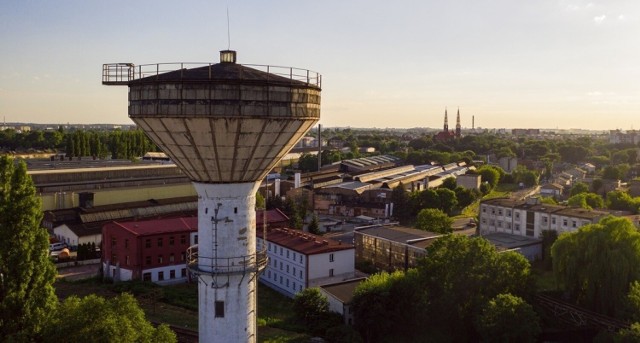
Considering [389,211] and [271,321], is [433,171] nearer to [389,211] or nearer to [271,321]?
[389,211]

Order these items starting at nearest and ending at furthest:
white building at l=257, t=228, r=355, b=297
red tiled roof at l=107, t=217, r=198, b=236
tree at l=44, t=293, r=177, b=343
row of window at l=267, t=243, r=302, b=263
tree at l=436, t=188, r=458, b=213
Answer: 1. tree at l=44, t=293, r=177, b=343
2. white building at l=257, t=228, r=355, b=297
3. row of window at l=267, t=243, r=302, b=263
4. red tiled roof at l=107, t=217, r=198, b=236
5. tree at l=436, t=188, r=458, b=213

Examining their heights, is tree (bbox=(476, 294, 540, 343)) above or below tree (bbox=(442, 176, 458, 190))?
below

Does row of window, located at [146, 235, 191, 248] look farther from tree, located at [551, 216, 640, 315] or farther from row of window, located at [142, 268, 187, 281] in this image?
tree, located at [551, 216, 640, 315]

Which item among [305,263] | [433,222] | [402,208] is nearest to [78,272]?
[305,263]

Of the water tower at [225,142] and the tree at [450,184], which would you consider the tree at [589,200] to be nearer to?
the tree at [450,184]

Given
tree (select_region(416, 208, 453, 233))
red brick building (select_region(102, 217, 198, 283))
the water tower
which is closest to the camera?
the water tower

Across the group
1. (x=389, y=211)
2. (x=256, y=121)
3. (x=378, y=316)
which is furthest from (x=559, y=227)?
(x=256, y=121)

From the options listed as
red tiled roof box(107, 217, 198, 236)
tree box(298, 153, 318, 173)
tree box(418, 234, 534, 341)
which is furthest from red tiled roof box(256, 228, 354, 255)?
tree box(298, 153, 318, 173)

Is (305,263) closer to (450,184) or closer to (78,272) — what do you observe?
(78,272)

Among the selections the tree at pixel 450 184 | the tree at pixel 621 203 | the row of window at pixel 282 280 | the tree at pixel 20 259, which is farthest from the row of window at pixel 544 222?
the tree at pixel 20 259
